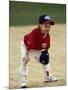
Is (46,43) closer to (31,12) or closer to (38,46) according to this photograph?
(38,46)

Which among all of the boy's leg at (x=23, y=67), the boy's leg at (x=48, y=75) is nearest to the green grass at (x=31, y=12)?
the boy's leg at (x=23, y=67)

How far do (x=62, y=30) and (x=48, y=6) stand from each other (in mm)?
169

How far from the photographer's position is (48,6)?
1.91 m

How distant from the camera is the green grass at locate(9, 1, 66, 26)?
1.84 meters

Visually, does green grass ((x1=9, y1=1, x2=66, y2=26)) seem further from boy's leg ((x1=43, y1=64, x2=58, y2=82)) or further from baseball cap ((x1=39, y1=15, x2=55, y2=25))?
boy's leg ((x1=43, y1=64, x2=58, y2=82))

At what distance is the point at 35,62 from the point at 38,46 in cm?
10

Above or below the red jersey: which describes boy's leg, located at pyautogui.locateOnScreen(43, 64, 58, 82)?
below

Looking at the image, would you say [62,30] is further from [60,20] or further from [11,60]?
[11,60]

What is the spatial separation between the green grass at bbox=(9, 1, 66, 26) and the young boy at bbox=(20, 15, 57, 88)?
37mm

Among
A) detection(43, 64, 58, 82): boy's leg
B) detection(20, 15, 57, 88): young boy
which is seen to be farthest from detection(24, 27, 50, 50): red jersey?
detection(43, 64, 58, 82): boy's leg

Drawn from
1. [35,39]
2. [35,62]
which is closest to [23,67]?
[35,62]

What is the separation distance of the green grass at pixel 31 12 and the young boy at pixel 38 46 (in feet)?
0.12

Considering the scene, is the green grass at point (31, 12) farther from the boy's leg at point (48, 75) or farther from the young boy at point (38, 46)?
the boy's leg at point (48, 75)

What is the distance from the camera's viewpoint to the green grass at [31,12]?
1.84 meters
